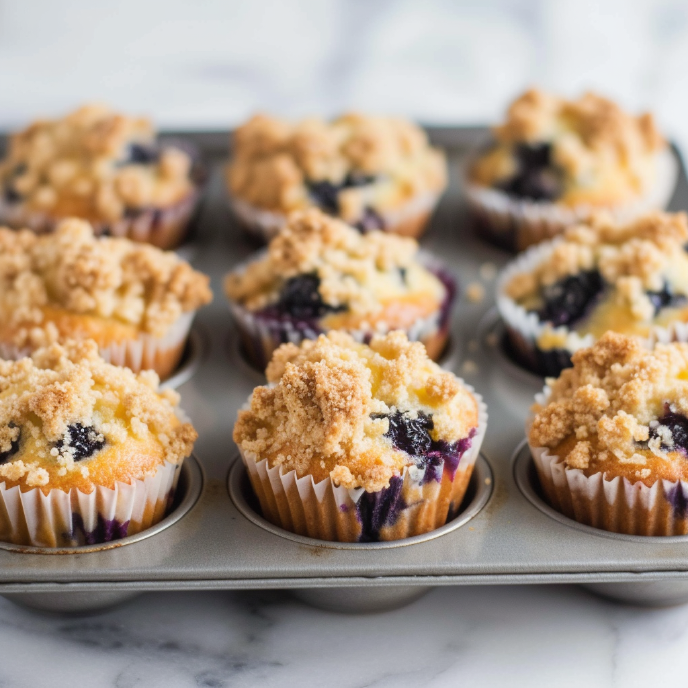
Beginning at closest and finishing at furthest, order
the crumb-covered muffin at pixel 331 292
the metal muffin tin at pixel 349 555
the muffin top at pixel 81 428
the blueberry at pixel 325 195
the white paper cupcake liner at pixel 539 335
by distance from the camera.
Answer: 1. the metal muffin tin at pixel 349 555
2. the muffin top at pixel 81 428
3. the white paper cupcake liner at pixel 539 335
4. the crumb-covered muffin at pixel 331 292
5. the blueberry at pixel 325 195

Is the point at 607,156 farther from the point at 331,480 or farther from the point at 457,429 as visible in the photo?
the point at 331,480

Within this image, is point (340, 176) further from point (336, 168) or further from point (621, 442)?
point (621, 442)

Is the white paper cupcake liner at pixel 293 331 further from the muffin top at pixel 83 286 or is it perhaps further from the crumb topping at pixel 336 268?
the muffin top at pixel 83 286

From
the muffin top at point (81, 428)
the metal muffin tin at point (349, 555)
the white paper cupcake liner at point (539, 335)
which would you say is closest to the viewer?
the metal muffin tin at point (349, 555)

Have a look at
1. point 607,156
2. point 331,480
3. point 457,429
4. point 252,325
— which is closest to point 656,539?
point 457,429

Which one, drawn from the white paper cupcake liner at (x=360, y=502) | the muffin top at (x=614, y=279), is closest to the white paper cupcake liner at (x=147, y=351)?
the white paper cupcake liner at (x=360, y=502)

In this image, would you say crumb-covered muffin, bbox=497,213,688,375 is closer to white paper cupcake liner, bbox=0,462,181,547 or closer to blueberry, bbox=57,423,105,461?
white paper cupcake liner, bbox=0,462,181,547
